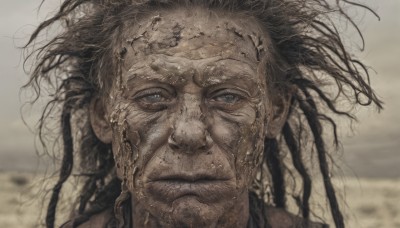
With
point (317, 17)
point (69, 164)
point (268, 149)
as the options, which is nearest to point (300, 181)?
point (268, 149)

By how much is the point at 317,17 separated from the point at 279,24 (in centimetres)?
44

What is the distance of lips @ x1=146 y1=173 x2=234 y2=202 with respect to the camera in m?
3.98

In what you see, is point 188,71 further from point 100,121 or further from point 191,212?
point 100,121

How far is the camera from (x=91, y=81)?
4.99 meters

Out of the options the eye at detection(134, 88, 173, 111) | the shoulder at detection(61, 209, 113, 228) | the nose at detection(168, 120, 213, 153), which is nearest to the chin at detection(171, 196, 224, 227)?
the nose at detection(168, 120, 213, 153)

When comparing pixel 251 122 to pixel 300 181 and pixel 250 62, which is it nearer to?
pixel 250 62

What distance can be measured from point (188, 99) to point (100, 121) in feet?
3.01

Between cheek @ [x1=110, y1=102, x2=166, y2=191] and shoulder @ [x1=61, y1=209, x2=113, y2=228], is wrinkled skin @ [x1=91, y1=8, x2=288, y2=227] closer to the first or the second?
cheek @ [x1=110, y1=102, x2=166, y2=191]

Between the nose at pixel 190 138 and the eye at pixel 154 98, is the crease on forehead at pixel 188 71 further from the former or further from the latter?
the nose at pixel 190 138

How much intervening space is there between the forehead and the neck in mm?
850

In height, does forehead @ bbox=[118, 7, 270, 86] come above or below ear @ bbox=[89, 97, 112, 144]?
above

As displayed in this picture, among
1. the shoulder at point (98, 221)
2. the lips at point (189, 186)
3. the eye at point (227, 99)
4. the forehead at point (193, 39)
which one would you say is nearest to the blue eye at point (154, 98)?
the forehead at point (193, 39)

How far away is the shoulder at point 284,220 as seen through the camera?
5.04 meters

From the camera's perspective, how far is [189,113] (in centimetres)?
406
